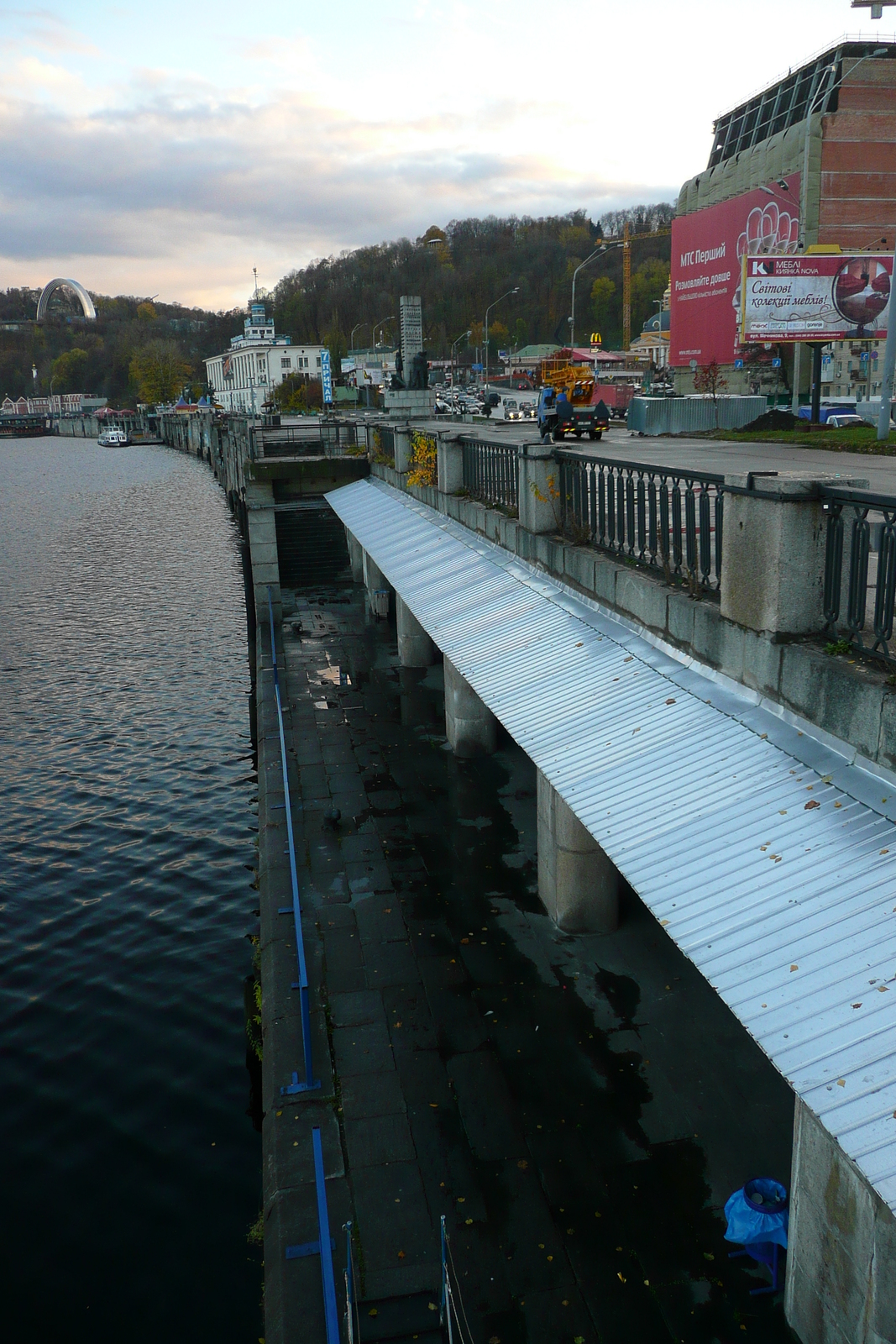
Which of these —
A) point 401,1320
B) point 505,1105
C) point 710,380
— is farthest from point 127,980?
point 710,380

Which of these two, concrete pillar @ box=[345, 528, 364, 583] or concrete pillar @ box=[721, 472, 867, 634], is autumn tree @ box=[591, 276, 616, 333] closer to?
concrete pillar @ box=[345, 528, 364, 583]

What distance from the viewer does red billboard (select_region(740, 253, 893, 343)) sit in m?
30.5

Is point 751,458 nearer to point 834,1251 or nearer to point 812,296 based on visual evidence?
point 812,296

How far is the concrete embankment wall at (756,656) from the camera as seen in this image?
19.4 ft

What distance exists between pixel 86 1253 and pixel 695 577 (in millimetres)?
8005

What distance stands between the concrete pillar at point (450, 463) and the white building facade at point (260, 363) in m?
111

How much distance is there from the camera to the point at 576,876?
10961mm

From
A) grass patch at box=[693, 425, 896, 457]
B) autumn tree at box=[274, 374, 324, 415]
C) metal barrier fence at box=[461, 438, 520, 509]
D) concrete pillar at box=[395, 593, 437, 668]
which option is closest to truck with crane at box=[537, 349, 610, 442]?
metal barrier fence at box=[461, 438, 520, 509]

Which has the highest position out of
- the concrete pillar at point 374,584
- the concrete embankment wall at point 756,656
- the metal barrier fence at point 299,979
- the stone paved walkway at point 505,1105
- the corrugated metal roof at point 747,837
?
the concrete embankment wall at point 756,656

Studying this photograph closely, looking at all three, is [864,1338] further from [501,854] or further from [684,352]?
A: [684,352]

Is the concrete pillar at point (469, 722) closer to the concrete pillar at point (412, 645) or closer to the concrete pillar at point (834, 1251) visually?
the concrete pillar at point (412, 645)

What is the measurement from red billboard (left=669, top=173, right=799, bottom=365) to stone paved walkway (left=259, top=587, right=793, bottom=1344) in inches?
1745

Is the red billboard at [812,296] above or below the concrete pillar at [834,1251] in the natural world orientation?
above

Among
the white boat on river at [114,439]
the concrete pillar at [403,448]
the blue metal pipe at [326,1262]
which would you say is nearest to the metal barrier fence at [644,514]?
the blue metal pipe at [326,1262]
